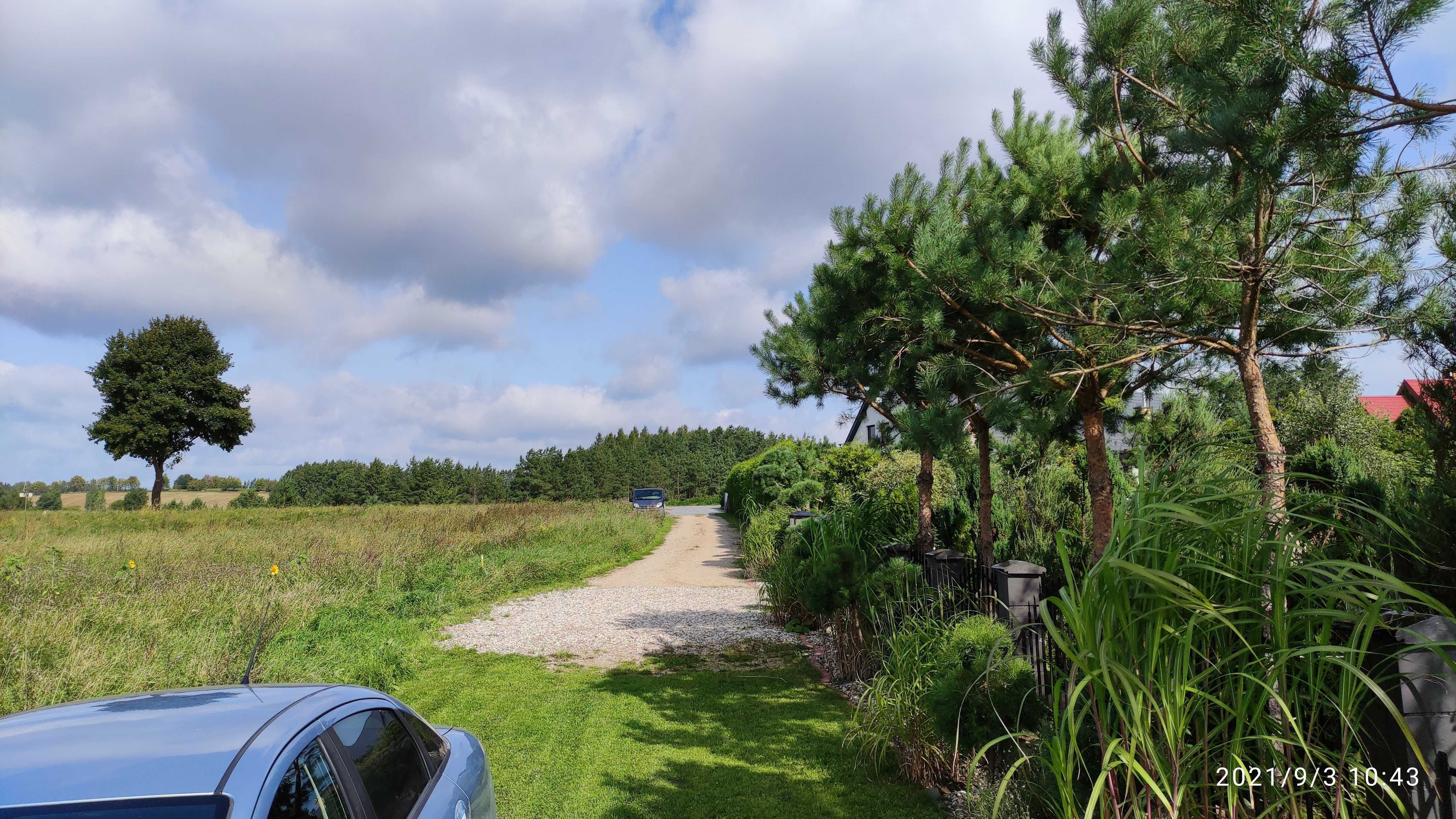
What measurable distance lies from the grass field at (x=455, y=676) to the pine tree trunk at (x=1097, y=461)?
2.66 meters

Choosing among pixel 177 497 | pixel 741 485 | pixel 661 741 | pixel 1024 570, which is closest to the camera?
pixel 1024 570

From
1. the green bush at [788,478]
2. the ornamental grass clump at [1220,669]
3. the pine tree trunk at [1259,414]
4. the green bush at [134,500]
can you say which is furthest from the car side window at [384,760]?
the green bush at [134,500]

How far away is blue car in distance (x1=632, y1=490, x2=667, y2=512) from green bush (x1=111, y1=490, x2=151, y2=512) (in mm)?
28483

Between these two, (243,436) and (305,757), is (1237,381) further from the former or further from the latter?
(243,436)

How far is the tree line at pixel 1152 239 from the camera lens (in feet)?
10.4

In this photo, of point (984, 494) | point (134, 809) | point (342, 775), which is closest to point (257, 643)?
point (342, 775)

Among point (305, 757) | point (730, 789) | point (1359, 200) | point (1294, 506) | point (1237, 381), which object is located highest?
point (1359, 200)

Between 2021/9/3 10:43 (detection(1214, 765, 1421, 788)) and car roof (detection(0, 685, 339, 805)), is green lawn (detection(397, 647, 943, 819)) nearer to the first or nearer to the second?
2021/9/3 10:43 (detection(1214, 765, 1421, 788))

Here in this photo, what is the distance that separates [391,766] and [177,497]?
2047 inches

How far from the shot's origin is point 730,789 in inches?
192

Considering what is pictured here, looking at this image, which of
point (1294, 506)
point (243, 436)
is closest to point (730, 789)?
point (1294, 506)

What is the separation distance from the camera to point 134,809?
67.0 inches

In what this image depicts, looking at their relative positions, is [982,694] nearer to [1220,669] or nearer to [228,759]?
[1220,669]

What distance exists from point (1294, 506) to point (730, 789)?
12.3 feet
